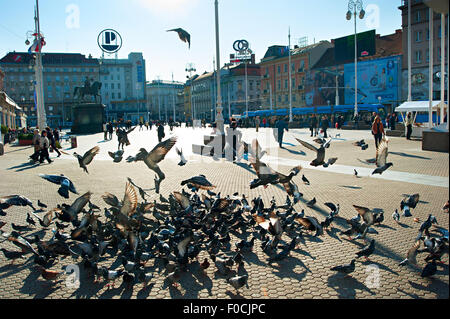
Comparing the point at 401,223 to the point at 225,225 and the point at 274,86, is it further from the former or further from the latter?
the point at 274,86

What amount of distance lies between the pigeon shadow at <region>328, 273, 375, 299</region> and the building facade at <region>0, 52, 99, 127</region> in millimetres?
114558

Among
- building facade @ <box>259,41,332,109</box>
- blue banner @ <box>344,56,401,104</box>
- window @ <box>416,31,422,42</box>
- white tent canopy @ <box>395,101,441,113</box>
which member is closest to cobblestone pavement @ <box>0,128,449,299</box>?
white tent canopy @ <box>395,101,441,113</box>

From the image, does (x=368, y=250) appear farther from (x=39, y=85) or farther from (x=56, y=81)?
(x=56, y=81)

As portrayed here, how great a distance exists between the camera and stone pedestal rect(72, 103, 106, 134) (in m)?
51.3

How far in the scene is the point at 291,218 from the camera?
6285 mm

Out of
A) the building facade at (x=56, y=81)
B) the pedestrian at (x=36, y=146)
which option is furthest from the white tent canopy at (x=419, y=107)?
the building facade at (x=56, y=81)

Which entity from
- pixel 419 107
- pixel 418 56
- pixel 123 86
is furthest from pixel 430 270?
pixel 123 86

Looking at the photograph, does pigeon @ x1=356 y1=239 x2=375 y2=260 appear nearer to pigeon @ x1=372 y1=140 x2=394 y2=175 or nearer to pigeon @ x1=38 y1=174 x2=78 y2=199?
pigeon @ x1=372 y1=140 x2=394 y2=175

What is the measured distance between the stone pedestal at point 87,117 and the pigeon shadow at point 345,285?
50.8 meters

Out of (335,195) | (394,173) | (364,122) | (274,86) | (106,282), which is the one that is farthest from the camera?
(274,86)

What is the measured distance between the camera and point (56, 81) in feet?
373

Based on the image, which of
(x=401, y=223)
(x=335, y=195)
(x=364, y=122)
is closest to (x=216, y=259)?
(x=401, y=223)

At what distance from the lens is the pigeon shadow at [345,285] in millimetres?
4152

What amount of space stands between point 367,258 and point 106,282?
10.7 feet
